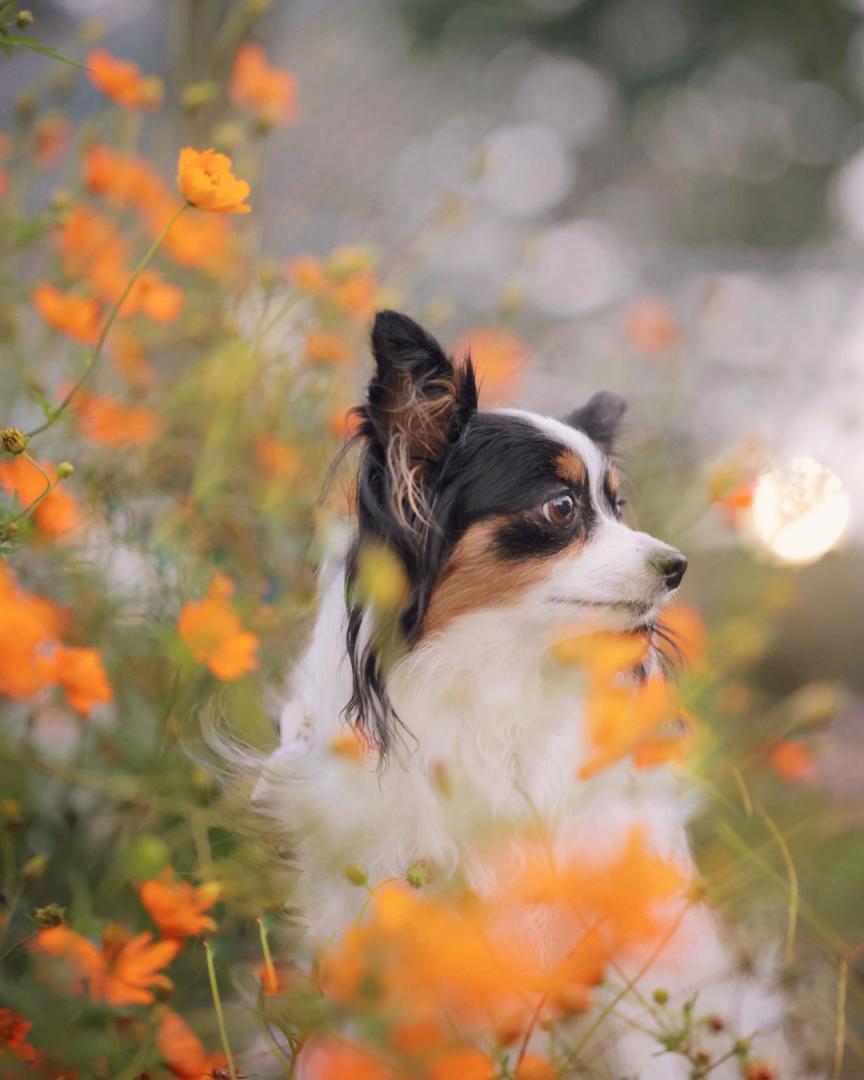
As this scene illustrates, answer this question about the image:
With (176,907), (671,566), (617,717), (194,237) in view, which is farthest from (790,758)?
(194,237)

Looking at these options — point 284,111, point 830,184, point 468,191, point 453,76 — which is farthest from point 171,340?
point 830,184

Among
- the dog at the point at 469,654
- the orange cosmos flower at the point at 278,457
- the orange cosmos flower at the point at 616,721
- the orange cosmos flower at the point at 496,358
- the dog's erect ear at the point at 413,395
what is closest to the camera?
the orange cosmos flower at the point at 616,721

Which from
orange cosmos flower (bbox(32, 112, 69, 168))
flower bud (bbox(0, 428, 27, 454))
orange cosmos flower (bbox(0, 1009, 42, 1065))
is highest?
orange cosmos flower (bbox(32, 112, 69, 168))

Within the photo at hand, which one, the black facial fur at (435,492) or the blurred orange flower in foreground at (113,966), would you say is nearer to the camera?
the blurred orange flower in foreground at (113,966)

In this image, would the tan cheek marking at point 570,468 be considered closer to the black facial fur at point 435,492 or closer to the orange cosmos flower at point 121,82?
the black facial fur at point 435,492

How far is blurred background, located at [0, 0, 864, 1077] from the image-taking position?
13.3 feet

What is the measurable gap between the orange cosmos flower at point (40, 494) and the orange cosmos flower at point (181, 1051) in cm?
72

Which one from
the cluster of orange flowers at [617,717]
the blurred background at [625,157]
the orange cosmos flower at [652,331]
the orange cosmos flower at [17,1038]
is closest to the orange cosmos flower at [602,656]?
the cluster of orange flowers at [617,717]

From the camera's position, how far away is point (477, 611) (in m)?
2.02

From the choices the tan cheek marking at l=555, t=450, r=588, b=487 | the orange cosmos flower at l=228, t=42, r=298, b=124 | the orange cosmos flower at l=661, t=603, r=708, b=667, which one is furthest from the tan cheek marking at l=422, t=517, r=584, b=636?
the orange cosmos flower at l=228, t=42, r=298, b=124

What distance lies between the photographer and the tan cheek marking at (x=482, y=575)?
2.00 meters

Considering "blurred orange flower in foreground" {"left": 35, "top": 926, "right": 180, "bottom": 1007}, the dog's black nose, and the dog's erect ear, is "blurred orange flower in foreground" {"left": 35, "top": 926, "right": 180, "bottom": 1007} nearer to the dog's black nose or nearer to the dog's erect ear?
the dog's erect ear

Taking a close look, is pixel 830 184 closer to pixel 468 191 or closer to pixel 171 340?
pixel 468 191

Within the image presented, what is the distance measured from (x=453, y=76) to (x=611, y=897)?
22.7 ft
